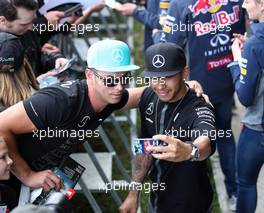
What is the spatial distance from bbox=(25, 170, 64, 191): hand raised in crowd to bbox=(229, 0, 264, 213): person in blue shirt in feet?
4.29

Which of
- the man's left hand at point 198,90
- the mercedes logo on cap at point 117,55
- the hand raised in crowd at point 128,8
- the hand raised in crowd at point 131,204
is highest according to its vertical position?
the mercedes logo on cap at point 117,55

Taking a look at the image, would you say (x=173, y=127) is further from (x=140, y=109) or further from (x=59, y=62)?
(x=59, y=62)

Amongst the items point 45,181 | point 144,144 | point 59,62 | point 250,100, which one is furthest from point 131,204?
point 59,62

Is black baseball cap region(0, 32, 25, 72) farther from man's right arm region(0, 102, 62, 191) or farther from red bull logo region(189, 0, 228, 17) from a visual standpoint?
red bull logo region(189, 0, 228, 17)

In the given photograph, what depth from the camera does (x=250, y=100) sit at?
3461 millimetres

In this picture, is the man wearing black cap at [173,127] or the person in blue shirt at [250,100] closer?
the man wearing black cap at [173,127]

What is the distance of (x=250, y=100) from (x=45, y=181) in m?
1.40

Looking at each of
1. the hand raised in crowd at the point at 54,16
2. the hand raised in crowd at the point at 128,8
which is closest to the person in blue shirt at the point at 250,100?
the hand raised in crowd at the point at 54,16

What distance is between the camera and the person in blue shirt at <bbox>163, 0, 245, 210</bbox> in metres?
4.00

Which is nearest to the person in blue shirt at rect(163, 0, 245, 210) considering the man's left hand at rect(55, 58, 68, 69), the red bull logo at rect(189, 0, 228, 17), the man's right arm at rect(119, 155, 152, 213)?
the red bull logo at rect(189, 0, 228, 17)

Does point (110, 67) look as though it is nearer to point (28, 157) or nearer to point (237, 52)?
point (28, 157)

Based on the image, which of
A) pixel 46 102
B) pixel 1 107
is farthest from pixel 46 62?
pixel 46 102

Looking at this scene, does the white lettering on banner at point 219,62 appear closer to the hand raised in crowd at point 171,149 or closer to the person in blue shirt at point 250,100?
the person in blue shirt at point 250,100

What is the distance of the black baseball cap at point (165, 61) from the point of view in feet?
9.62
